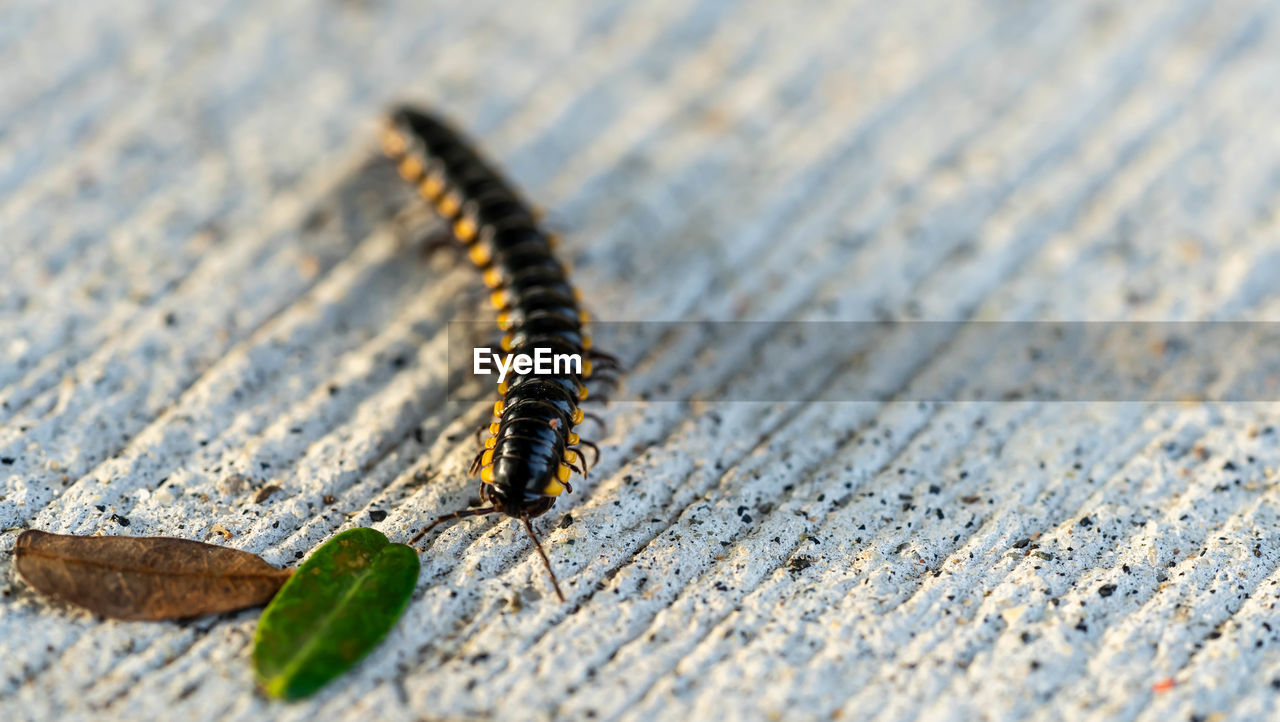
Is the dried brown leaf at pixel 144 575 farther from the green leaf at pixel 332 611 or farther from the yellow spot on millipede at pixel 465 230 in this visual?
the yellow spot on millipede at pixel 465 230

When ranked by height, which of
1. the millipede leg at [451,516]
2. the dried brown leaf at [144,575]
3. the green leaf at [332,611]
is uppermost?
the dried brown leaf at [144,575]

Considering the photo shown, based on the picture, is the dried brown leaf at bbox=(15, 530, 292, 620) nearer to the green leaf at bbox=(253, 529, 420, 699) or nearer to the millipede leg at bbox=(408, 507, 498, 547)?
the green leaf at bbox=(253, 529, 420, 699)

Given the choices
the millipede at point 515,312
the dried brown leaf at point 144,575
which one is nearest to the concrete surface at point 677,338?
the dried brown leaf at point 144,575

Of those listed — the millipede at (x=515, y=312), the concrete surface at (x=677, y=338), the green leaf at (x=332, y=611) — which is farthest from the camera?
the millipede at (x=515, y=312)

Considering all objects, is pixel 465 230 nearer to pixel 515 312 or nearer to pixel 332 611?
pixel 515 312

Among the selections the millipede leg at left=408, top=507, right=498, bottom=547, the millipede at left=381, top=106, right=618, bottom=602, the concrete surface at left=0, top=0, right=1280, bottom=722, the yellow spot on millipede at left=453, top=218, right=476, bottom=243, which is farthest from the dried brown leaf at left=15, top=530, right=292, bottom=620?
the yellow spot on millipede at left=453, top=218, right=476, bottom=243

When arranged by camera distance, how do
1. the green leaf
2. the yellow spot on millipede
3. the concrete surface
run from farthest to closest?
the yellow spot on millipede < the concrete surface < the green leaf
